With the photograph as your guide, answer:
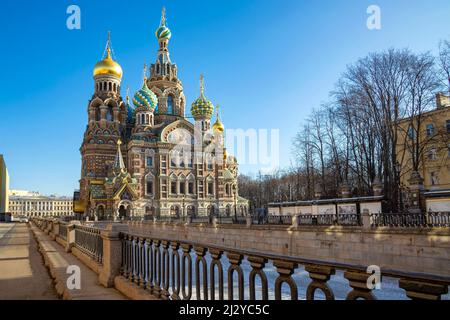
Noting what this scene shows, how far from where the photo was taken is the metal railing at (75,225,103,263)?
25.4 ft

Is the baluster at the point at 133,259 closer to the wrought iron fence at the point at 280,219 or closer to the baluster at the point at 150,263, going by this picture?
the baluster at the point at 150,263

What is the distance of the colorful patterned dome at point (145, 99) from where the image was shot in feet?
178

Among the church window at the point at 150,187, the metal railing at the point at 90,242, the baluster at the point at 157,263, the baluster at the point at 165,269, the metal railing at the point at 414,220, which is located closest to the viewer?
the baluster at the point at 165,269

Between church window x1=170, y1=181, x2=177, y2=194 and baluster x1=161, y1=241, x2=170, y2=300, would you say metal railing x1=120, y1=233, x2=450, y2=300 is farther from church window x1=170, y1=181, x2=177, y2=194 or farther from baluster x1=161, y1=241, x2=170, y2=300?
church window x1=170, y1=181, x2=177, y2=194

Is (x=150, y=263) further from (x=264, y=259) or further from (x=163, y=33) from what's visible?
(x=163, y=33)

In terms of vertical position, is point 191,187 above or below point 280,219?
above

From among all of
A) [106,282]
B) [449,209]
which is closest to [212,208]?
[449,209]

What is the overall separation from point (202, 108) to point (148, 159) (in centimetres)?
1225

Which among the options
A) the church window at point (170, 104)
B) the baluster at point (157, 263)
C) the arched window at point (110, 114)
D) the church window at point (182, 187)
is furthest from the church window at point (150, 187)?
the baluster at point (157, 263)

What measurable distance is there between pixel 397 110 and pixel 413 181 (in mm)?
6230

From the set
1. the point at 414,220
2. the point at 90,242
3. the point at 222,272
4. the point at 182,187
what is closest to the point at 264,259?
the point at 222,272

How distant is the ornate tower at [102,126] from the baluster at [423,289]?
51404mm

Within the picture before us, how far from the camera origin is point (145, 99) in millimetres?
54500
